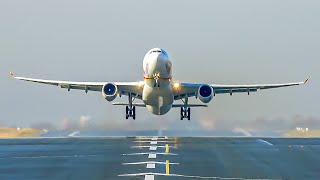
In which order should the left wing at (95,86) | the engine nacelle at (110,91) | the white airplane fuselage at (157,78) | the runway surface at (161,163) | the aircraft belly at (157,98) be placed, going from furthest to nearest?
the left wing at (95,86) → the engine nacelle at (110,91) → the aircraft belly at (157,98) → the white airplane fuselage at (157,78) → the runway surface at (161,163)

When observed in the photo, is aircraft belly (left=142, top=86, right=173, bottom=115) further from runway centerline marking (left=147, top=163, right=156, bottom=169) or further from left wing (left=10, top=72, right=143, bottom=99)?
runway centerline marking (left=147, top=163, right=156, bottom=169)

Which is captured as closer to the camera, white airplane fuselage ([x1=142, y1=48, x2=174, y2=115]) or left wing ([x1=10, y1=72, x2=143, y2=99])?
white airplane fuselage ([x1=142, y1=48, x2=174, y2=115])

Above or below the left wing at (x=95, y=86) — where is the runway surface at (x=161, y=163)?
below

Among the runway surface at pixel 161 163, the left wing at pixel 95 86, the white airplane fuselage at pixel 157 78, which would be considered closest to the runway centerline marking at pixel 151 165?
the runway surface at pixel 161 163

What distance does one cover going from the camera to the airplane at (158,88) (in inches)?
2426

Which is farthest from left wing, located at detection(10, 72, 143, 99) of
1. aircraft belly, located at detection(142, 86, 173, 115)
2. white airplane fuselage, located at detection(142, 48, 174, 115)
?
white airplane fuselage, located at detection(142, 48, 174, 115)

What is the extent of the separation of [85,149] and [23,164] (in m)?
11.5

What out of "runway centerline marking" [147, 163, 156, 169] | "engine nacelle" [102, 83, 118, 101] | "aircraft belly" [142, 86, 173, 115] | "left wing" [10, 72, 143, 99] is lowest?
"runway centerline marking" [147, 163, 156, 169]

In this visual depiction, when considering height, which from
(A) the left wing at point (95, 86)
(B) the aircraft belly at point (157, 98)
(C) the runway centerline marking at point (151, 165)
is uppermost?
(A) the left wing at point (95, 86)

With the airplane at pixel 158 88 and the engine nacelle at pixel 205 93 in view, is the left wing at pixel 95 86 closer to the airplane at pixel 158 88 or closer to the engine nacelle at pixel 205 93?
the airplane at pixel 158 88

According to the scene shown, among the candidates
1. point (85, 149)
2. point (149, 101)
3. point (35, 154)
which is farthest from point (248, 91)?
point (35, 154)

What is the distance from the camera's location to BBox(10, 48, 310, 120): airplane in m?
61.6

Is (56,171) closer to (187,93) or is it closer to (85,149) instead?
(85,149)

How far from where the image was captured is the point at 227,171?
97.6 feet
